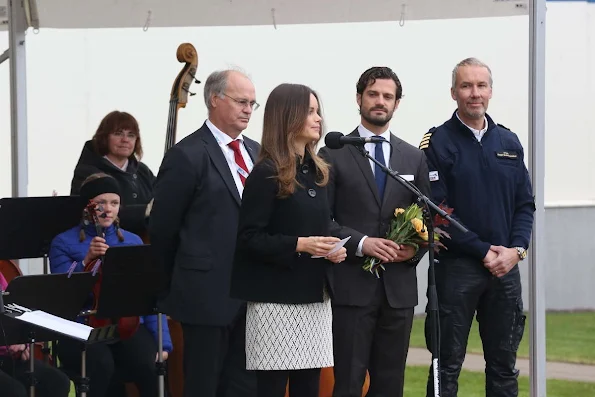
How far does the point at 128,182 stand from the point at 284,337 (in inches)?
115

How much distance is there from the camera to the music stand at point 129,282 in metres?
5.59

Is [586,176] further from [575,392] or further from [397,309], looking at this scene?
[397,309]

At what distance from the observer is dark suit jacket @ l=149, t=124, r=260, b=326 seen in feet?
17.1

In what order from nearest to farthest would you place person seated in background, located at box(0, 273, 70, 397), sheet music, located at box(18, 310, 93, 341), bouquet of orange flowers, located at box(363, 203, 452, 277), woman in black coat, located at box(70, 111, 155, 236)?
1. sheet music, located at box(18, 310, 93, 341)
2. bouquet of orange flowers, located at box(363, 203, 452, 277)
3. person seated in background, located at box(0, 273, 70, 397)
4. woman in black coat, located at box(70, 111, 155, 236)

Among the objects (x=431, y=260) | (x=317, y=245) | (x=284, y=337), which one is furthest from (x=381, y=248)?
(x=284, y=337)

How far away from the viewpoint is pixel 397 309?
5.37m

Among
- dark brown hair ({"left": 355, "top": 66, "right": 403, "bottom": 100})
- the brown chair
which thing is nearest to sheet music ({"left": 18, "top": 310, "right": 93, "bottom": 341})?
the brown chair

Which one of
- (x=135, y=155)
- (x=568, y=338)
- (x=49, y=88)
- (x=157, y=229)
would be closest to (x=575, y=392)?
(x=568, y=338)

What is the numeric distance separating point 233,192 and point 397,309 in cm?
94

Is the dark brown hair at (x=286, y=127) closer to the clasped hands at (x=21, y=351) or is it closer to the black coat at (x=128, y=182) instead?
the clasped hands at (x=21, y=351)

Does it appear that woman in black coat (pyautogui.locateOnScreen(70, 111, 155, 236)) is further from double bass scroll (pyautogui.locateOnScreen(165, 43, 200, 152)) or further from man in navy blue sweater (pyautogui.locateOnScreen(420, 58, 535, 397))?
man in navy blue sweater (pyautogui.locateOnScreen(420, 58, 535, 397))

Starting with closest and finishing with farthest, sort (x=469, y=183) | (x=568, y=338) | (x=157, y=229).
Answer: (x=157, y=229) → (x=469, y=183) → (x=568, y=338)

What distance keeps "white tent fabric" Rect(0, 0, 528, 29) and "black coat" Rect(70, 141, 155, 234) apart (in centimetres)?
84

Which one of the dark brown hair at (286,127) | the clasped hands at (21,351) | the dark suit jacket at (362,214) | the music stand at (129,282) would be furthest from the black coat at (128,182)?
the dark brown hair at (286,127)
